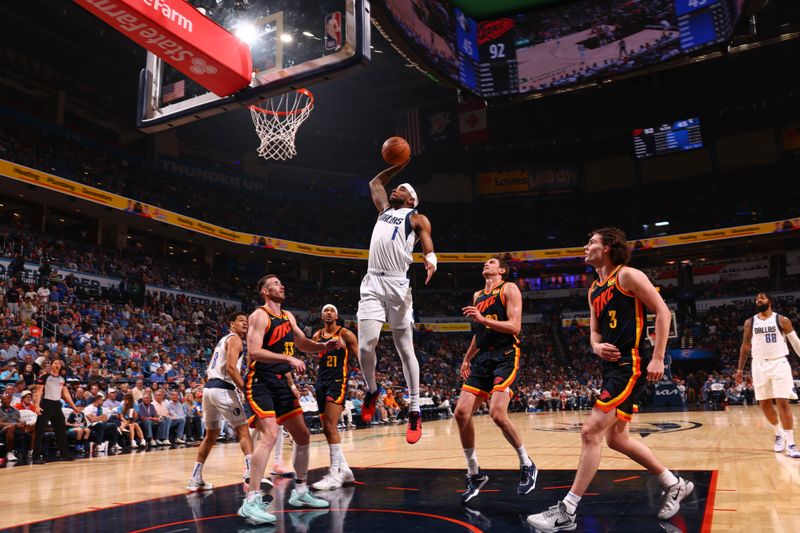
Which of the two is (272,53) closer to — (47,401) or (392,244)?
(392,244)

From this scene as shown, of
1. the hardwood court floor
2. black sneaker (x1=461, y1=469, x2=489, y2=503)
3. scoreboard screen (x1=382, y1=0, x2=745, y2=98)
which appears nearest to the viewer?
the hardwood court floor

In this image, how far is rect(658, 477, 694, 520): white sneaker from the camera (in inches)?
161

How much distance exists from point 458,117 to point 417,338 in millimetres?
12638

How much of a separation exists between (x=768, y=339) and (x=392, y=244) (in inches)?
218

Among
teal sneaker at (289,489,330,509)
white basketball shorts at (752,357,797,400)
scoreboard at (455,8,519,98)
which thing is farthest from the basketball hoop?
white basketball shorts at (752,357,797,400)

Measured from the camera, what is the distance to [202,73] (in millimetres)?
6730

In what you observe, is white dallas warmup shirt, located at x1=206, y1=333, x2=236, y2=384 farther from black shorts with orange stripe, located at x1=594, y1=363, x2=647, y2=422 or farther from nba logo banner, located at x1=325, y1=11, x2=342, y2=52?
black shorts with orange stripe, located at x1=594, y1=363, x2=647, y2=422

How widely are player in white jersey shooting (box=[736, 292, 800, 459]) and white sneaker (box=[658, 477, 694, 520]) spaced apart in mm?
3744

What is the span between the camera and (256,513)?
4422 mm

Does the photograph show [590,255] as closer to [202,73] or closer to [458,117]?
[202,73]

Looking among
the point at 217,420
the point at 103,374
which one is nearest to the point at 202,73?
the point at 217,420

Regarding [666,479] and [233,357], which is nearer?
[666,479]

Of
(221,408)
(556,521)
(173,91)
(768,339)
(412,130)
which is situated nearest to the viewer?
(556,521)

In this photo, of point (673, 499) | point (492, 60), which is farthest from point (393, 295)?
point (492, 60)
